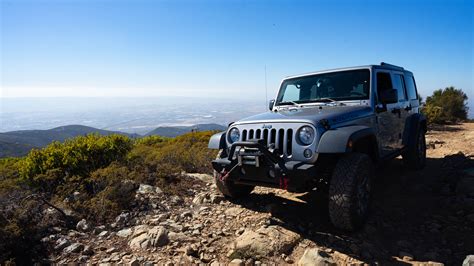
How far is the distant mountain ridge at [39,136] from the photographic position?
1996 cm

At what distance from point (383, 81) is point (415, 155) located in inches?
72.8

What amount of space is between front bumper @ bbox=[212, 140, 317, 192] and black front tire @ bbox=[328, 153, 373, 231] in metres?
0.29

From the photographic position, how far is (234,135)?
3936 mm

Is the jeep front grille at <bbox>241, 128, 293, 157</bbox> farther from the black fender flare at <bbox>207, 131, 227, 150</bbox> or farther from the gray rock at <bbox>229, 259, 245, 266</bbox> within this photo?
the gray rock at <bbox>229, 259, 245, 266</bbox>

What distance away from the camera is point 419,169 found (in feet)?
18.9

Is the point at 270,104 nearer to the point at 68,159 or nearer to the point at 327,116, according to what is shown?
the point at 327,116

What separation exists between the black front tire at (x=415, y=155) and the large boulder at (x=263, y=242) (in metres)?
3.50

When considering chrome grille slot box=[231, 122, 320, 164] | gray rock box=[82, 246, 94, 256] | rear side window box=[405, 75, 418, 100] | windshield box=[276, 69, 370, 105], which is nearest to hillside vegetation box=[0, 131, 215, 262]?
gray rock box=[82, 246, 94, 256]

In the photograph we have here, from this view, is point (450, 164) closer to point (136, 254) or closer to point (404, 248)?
point (404, 248)

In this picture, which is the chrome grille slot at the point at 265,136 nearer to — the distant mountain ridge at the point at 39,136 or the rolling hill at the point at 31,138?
the distant mountain ridge at the point at 39,136

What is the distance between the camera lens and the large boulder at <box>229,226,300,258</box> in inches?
113

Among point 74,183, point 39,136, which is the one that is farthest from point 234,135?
point 39,136

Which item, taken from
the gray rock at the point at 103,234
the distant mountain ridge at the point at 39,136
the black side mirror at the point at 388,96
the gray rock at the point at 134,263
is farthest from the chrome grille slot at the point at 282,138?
the distant mountain ridge at the point at 39,136

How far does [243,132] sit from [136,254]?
1.84 m
